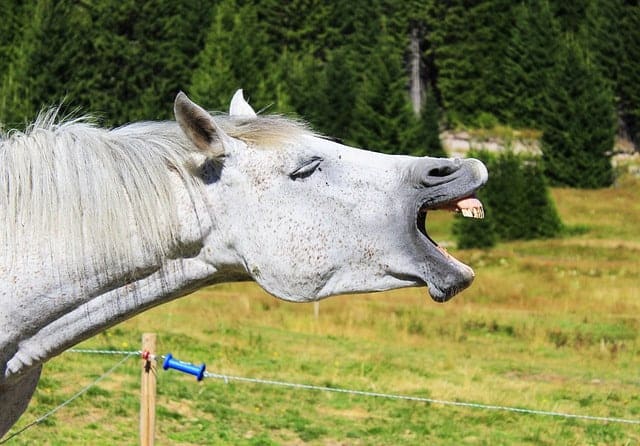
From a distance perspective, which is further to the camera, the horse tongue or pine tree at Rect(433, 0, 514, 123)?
pine tree at Rect(433, 0, 514, 123)

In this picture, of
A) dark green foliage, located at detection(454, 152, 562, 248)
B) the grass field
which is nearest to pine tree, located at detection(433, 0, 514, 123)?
dark green foliage, located at detection(454, 152, 562, 248)

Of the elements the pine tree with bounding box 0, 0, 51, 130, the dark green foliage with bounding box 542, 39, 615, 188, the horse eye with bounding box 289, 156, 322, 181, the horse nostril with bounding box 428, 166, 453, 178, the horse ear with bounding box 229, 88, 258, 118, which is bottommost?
the dark green foliage with bounding box 542, 39, 615, 188

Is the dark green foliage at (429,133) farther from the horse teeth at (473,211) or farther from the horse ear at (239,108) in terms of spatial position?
the horse teeth at (473,211)

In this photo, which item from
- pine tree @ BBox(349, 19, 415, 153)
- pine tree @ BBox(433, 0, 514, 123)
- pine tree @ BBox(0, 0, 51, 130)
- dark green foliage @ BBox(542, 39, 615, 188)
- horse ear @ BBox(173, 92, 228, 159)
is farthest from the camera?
pine tree @ BBox(433, 0, 514, 123)

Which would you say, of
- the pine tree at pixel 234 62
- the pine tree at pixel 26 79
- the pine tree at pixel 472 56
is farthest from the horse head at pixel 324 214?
the pine tree at pixel 472 56

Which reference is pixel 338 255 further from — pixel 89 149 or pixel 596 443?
pixel 596 443

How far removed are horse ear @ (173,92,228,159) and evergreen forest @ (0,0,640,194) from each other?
33620 mm

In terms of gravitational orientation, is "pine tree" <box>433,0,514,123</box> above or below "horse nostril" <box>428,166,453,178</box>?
below

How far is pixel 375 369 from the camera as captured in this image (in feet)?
35.8

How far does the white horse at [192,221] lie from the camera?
2.48m

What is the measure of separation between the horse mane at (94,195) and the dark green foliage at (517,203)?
99.9ft

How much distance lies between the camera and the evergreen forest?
4225cm

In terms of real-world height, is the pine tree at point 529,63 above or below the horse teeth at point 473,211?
below

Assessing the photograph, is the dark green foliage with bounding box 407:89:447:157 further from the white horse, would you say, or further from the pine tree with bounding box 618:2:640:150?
the white horse
